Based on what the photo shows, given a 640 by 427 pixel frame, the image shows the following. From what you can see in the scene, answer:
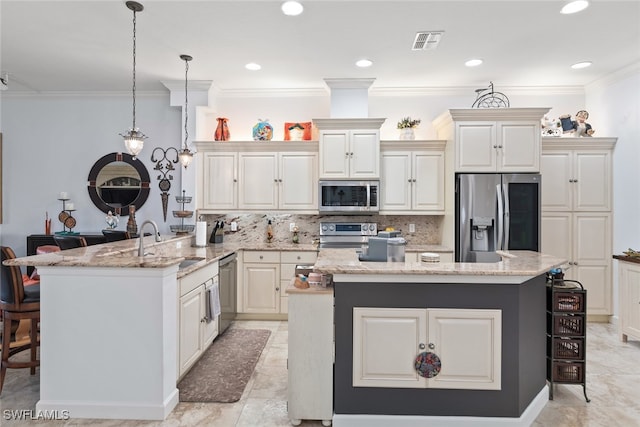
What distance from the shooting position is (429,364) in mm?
2285

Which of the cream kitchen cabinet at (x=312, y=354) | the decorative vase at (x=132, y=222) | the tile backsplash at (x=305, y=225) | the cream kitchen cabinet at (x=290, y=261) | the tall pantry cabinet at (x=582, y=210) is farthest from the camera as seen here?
the tile backsplash at (x=305, y=225)

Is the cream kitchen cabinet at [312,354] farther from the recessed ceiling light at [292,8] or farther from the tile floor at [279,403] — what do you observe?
the recessed ceiling light at [292,8]

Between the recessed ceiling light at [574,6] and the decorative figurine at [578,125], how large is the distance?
2011mm

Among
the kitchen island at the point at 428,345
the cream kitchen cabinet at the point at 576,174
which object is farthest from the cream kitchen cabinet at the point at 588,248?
the kitchen island at the point at 428,345

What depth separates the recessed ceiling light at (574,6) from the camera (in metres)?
2.88

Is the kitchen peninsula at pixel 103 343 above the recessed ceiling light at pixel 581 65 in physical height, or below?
below

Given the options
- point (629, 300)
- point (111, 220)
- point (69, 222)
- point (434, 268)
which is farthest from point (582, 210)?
point (69, 222)

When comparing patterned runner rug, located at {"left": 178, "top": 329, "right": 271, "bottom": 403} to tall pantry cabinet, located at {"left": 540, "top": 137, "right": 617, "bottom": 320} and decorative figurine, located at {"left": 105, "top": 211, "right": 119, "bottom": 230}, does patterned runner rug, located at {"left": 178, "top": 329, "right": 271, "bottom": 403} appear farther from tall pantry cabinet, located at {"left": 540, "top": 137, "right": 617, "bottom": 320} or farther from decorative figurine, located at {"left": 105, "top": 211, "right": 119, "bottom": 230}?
tall pantry cabinet, located at {"left": 540, "top": 137, "right": 617, "bottom": 320}

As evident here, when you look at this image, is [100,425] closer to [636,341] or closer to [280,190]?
[280,190]

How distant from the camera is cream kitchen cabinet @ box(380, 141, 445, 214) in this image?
4.73 metres

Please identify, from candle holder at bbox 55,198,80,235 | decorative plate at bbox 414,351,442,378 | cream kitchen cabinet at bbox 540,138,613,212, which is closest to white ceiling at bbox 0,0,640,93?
cream kitchen cabinet at bbox 540,138,613,212

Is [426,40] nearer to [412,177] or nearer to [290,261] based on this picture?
[412,177]

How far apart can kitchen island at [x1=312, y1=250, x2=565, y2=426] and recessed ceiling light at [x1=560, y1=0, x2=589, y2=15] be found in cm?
217

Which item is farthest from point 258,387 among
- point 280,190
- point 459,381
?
point 280,190
